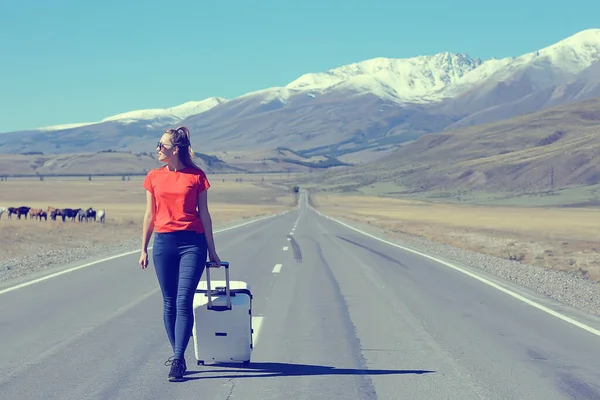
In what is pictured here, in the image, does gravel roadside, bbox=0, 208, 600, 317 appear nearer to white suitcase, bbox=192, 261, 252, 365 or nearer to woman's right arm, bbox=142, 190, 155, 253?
white suitcase, bbox=192, 261, 252, 365

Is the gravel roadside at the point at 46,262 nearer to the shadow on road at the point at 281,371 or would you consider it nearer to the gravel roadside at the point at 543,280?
the shadow on road at the point at 281,371

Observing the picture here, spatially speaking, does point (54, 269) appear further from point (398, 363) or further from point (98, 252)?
point (398, 363)

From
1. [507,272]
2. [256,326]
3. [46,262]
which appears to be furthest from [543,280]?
[46,262]

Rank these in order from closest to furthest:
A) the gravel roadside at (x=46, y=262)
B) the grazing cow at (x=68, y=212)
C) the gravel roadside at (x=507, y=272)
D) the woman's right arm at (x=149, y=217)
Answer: the woman's right arm at (x=149, y=217) < the gravel roadside at (x=507, y=272) < the gravel roadside at (x=46, y=262) < the grazing cow at (x=68, y=212)

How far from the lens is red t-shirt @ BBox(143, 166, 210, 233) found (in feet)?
26.6

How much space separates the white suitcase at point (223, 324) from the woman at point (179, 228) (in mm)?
366

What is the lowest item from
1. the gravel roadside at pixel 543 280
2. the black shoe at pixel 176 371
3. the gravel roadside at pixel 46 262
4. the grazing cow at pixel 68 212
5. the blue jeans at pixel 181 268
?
the gravel roadside at pixel 543 280

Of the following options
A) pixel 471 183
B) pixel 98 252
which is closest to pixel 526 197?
pixel 471 183

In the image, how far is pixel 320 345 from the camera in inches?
401

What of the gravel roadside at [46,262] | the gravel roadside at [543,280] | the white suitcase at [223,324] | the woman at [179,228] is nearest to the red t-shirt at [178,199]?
the woman at [179,228]

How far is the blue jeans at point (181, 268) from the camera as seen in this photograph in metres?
8.09

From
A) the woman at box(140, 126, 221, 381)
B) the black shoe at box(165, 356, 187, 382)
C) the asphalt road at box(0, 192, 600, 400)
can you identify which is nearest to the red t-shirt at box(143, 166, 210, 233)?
the woman at box(140, 126, 221, 381)

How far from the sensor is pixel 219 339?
8.66 m

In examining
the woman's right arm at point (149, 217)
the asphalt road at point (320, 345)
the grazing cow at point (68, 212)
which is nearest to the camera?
the asphalt road at point (320, 345)
